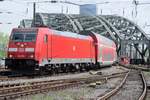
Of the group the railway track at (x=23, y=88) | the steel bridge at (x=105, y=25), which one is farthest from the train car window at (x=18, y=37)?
the steel bridge at (x=105, y=25)

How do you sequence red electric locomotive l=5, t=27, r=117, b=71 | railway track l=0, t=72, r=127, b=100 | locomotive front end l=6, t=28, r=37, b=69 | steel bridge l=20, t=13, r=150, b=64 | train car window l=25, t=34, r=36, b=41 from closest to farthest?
railway track l=0, t=72, r=127, b=100
locomotive front end l=6, t=28, r=37, b=69
red electric locomotive l=5, t=27, r=117, b=71
train car window l=25, t=34, r=36, b=41
steel bridge l=20, t=13, r=150, b=64

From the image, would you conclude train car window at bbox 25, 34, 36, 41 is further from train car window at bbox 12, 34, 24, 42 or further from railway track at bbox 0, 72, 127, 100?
railway track at bbox 0, 72, 127, 100

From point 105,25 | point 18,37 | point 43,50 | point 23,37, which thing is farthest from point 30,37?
point 105,25

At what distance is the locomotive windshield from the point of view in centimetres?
3028

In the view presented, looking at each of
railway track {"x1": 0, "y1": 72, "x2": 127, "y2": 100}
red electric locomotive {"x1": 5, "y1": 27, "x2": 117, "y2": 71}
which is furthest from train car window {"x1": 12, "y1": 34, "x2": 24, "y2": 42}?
railway track {"x1": 0, "y1": 72, "x2": 127, "y2": 100}

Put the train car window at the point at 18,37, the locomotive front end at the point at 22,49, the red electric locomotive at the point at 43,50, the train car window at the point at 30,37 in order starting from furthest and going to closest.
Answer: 1. the train car window at the point at 18,37
2. the train car window at the point at 30,37
3. the red electric locomotive at the point at 43,50
4. the locomotive front end at the point at 22,49

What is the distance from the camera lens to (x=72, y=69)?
39969mm

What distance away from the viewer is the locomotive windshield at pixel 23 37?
1192 inches

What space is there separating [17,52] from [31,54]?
1078 mm

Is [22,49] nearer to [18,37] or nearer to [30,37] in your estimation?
[30,37]

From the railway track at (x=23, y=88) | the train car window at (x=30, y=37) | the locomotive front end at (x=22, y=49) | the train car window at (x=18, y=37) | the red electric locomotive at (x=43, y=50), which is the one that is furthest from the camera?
the train car window at (x=18, y=37)

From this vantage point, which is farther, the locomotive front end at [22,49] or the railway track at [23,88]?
the locomotive front end at [22,49]

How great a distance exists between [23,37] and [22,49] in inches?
37.3

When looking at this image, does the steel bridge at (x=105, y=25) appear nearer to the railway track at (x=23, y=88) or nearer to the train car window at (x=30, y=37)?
the train car window at (x=30, y=37)
